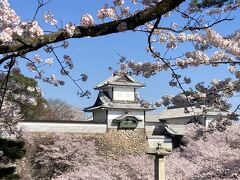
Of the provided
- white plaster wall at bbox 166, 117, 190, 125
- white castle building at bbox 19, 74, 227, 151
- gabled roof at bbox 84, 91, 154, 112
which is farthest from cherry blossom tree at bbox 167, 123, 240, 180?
white plaster wall at bbox 166, 117, 190, 125

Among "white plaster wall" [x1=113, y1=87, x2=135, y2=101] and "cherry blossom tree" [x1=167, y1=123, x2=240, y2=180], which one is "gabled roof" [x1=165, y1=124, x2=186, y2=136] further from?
"cherry blossom tree" [x1=167, y1=123, x2=240, y2=180]

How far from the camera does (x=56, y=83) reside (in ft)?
14.7

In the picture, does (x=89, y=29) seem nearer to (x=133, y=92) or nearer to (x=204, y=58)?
(x=204, y=58)

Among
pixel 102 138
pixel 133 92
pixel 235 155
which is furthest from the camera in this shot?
pixel 133 92

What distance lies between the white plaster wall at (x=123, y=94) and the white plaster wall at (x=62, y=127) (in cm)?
204

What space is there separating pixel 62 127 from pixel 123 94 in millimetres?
4239

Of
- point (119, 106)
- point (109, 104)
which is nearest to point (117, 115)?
point (119, 106)

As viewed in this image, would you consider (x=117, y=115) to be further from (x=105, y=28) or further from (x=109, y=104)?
(x=105, y=28)

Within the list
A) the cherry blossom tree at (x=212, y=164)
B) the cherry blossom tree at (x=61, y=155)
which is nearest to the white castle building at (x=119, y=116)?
the cherry blossom tree at (x=61, y=155)

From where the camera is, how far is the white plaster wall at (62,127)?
65.4 feet

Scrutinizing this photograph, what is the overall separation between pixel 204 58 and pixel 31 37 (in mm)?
2927

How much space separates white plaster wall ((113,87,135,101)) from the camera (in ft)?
76.4

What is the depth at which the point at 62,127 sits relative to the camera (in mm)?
20703

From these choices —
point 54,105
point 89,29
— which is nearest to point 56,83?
point 89,29
